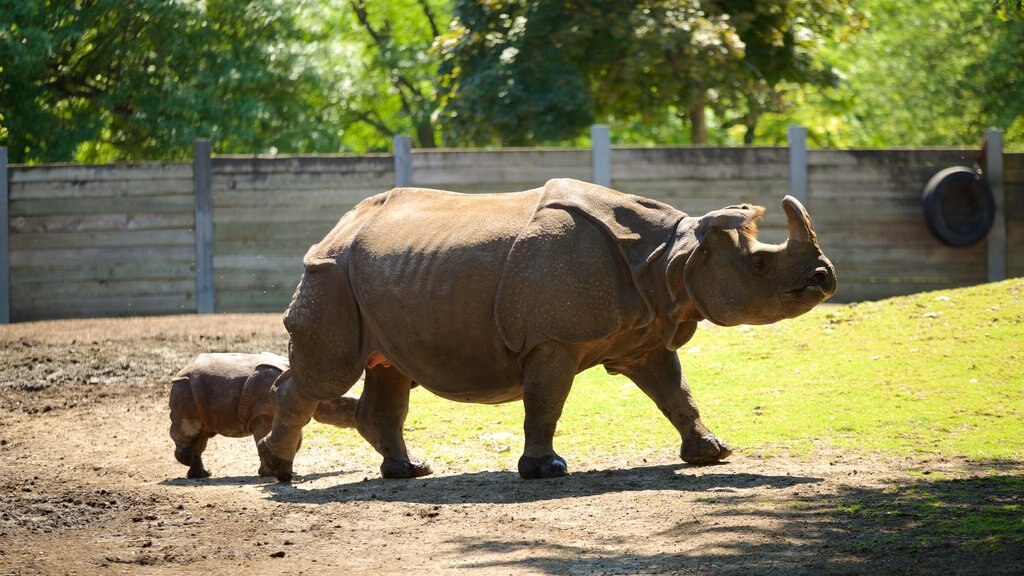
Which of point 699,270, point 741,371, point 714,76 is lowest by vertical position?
point 741,371

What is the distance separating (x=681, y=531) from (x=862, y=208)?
12.4 metres

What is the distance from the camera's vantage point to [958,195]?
1838 cm

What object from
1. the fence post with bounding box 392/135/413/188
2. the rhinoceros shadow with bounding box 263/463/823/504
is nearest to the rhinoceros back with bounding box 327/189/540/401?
the rhinoceros shadow with bounding box 263/463/823/504

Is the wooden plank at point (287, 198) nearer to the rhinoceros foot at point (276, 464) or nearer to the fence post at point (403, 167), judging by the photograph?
the fence post at point (403, 167)

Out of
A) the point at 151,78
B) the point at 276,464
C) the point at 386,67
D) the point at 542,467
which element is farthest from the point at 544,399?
the point at 386,67

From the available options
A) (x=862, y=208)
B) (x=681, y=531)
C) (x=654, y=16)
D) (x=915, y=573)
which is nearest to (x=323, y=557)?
(x=681, y=531)

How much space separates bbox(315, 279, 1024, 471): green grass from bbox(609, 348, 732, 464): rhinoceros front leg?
0.63 metres

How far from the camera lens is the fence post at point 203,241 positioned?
1769cm

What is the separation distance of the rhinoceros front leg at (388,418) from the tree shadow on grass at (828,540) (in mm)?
2463

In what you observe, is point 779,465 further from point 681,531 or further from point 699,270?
point 681,531

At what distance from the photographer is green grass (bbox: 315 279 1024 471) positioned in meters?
9.71

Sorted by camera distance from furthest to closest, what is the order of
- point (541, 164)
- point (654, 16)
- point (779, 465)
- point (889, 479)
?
point (654, 16) → point (541, 164) → point (779, 465) → point (889, 479)

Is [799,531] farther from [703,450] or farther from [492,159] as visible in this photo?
[492,159]

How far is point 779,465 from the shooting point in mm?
8789
